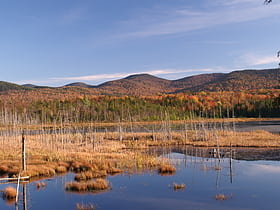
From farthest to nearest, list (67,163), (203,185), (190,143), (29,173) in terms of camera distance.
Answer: (190,143), (67,163), (29,173), (203,185)

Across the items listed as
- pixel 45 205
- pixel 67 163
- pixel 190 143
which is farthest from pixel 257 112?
pixel 45 205

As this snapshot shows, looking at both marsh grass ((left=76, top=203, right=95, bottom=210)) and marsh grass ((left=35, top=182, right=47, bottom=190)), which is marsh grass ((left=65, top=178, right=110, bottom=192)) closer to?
marsh grass ((left=35, top=182, right=47, bottom=190))

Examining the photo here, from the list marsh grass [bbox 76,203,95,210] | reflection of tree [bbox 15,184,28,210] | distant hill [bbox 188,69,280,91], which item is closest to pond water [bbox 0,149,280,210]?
reflection of tree [bbox 15,184,28,210]

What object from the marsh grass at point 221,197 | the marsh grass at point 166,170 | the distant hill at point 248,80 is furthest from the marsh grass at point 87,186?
the distant hill at point 248,80

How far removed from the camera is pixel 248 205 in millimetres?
12984

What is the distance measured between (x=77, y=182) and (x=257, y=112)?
3095 inches

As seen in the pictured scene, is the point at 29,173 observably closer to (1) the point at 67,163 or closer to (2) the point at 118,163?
(1) the point at 67,163

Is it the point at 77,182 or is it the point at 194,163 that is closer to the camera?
the point at 77,182

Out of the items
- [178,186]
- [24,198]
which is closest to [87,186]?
[24,198]

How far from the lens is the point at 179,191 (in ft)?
50.2

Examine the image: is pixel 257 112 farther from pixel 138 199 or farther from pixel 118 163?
pixel 138 199

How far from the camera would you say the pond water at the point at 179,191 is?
43.4ft

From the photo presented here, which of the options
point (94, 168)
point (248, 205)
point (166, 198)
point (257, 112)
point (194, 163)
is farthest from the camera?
point (257, 112)

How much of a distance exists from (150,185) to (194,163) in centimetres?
705
